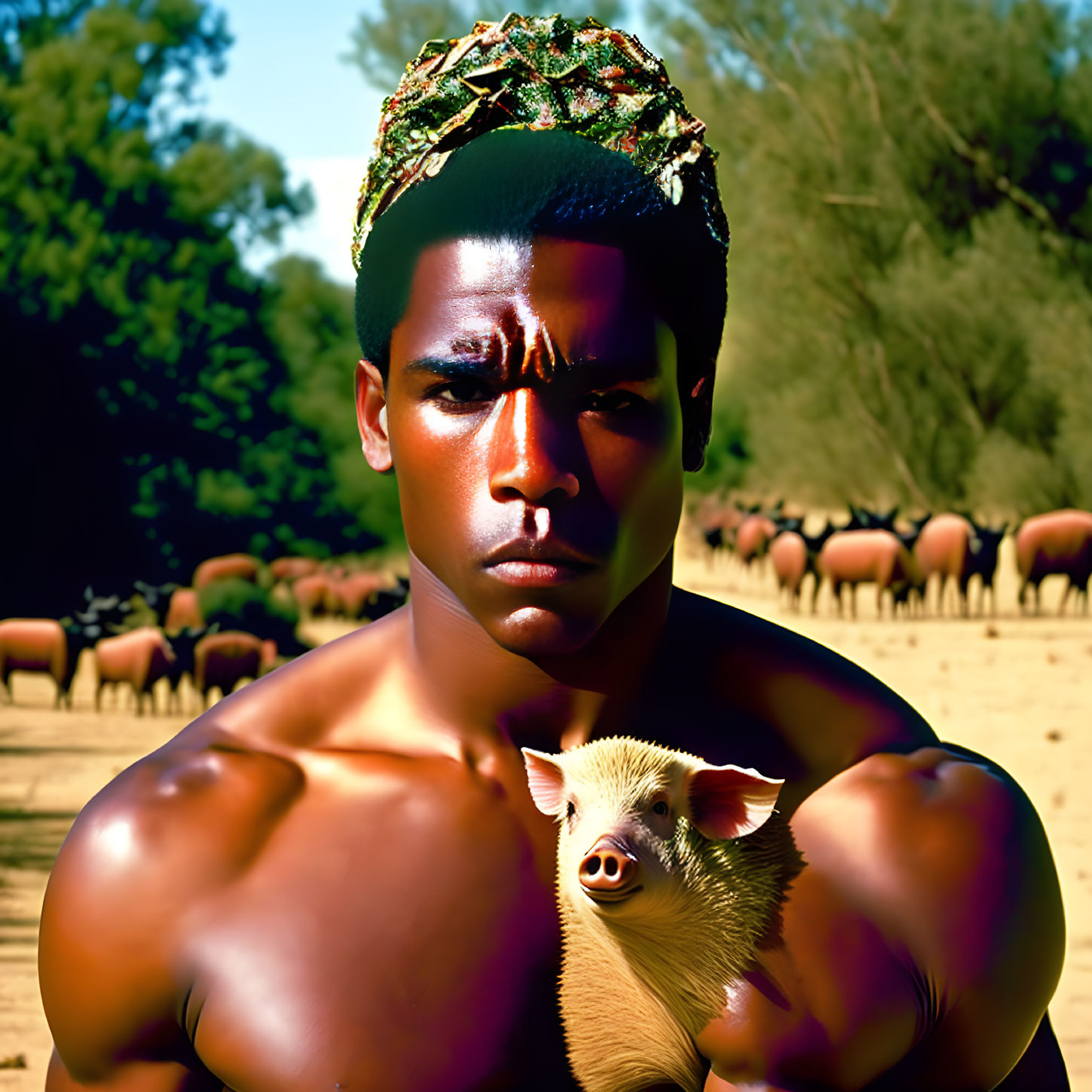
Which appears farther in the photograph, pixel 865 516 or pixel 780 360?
pixel 780 360

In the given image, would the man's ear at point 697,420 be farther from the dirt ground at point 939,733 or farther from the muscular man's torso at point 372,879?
the dirt ground at point 939,733

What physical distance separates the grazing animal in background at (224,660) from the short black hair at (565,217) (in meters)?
12.4

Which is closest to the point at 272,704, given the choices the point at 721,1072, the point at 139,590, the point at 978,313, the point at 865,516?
the point at 721,1072

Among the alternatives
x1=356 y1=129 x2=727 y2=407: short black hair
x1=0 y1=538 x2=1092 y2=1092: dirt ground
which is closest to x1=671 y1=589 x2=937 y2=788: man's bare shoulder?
x1=356 y1=129 x2=727 y2=407: short black hair

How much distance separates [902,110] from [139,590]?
1896cm

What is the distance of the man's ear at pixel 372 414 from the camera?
1.80 meters

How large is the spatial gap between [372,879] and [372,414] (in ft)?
1.88

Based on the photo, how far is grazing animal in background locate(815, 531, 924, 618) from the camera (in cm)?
1875

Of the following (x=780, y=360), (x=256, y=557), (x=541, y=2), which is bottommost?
(x=256, y=557)

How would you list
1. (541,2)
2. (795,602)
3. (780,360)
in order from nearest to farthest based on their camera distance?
(795,602)
(541,2)
(780,360)

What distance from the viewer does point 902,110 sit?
2966 centimetres

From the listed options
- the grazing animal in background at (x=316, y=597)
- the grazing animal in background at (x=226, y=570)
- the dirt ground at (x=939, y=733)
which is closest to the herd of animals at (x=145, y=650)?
the dirt ground at (x=939, y=733)

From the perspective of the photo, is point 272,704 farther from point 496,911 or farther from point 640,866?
point 640,866

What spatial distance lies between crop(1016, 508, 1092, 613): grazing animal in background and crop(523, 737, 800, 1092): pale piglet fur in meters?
18.4
